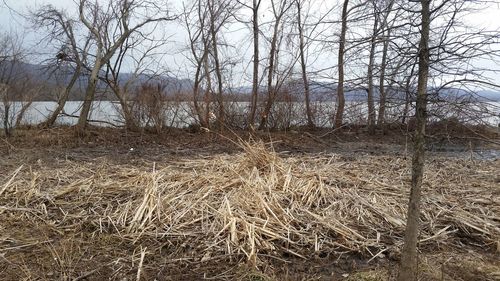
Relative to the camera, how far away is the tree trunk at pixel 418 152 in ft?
8.63

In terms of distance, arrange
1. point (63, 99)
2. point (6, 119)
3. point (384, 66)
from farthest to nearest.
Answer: point (63, 99) < point (6, 119) < point (384, 66)

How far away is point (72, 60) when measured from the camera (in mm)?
12891

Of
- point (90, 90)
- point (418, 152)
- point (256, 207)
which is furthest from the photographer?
point (90, 90)

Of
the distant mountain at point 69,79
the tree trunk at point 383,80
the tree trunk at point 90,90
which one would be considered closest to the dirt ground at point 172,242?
the tree trunk at point 383,80

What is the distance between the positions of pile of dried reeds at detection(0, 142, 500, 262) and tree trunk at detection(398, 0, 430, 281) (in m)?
1.00

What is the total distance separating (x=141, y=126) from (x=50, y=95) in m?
3.20

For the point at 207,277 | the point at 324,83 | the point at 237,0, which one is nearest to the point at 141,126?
the point at 237,0

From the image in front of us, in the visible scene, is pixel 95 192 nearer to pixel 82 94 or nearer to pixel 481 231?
pixel 481 231

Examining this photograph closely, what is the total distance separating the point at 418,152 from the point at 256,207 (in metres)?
2.15

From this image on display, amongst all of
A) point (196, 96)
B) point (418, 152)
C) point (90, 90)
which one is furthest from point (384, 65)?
point (90, 90)

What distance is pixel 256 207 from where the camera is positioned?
177 inches

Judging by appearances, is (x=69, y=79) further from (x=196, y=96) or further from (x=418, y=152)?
(x=418, y=152)

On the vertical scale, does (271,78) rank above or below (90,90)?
above

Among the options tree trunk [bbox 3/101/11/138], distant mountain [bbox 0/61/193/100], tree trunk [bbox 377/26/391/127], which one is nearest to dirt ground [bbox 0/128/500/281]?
tree trunk [bbox 377/26/391/127]
